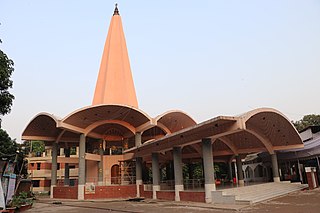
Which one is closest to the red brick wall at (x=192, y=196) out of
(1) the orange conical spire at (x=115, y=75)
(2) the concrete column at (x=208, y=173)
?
(2) the concrete column at (x=208, y=173)

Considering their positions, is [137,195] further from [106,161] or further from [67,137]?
[67,137]

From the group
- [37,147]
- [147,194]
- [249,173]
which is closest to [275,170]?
[147,194]

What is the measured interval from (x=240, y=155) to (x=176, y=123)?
698 cm

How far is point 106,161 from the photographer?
29.9 meters

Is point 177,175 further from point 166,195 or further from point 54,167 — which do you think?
point 54,167

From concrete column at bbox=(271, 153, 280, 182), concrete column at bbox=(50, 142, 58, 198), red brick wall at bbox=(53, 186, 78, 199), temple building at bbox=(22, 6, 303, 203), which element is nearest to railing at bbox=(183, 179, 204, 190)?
temple building at bbox=(22, 6, 303, 203)

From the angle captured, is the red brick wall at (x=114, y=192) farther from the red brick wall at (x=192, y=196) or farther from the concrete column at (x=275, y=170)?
the concrete column at (x=275, y=170)

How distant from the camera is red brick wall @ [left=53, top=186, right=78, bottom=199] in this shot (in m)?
25.2

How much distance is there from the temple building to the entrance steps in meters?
0.85

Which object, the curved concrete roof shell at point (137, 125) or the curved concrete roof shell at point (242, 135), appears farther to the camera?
the curved concrete roof shell at point (137, 125)

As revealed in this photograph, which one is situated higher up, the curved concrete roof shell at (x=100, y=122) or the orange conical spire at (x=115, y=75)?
the orange conical spire at (x=115, y=75)

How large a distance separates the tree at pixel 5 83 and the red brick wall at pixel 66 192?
11.9m

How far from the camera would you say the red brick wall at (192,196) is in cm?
1738

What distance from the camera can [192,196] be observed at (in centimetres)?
1827
